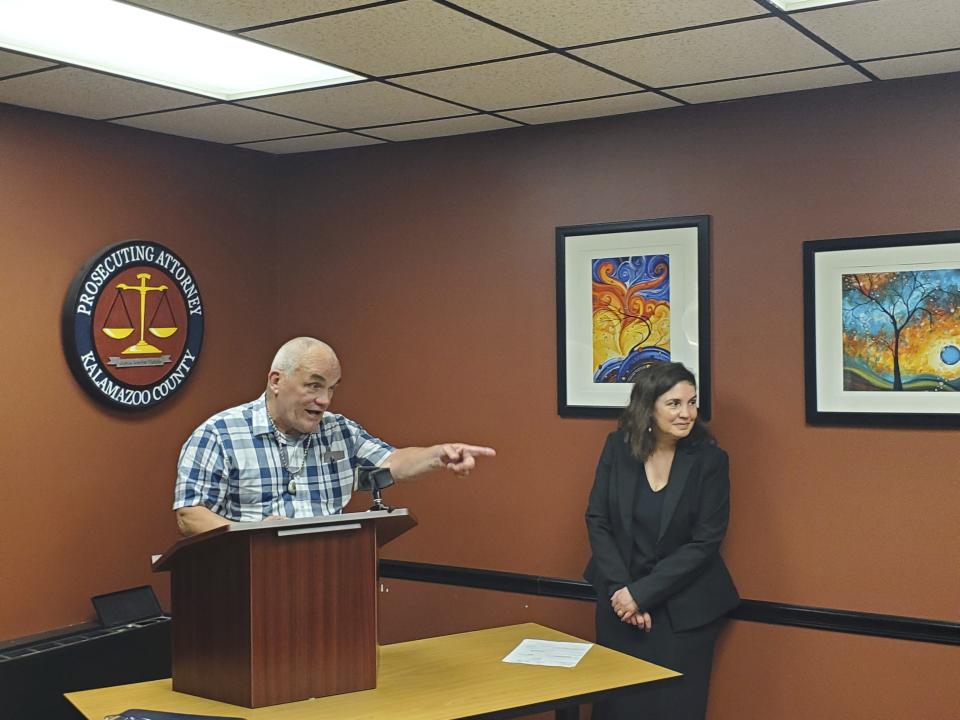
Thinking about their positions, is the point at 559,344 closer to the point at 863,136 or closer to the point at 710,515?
the point at 710,515

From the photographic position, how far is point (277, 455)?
3.27 metres

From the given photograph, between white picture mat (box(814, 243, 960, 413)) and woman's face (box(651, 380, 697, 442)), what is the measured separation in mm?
472

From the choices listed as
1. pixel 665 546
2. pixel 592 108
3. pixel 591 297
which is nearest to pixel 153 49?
pixel 592 108

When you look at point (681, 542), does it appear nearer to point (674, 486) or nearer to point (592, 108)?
point (674, 486)

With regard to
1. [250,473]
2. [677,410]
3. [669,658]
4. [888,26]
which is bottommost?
[669,658]

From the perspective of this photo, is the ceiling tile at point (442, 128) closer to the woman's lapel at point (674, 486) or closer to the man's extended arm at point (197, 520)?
the woman's lapel at point (674, 486)

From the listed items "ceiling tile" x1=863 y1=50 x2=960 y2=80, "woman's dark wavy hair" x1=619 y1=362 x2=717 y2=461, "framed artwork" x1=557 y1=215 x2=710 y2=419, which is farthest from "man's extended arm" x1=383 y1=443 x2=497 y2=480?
"ceiling tile" x1=863 y1=50 x2=960 y2=80

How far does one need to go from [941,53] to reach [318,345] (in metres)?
2.10

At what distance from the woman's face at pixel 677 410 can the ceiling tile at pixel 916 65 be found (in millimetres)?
1208

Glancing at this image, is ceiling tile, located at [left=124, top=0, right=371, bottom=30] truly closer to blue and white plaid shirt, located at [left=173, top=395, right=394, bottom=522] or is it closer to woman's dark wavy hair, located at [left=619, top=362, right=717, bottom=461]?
blue and white plaid shirt, located at [left=173, top=395, right=394, bottom=522]

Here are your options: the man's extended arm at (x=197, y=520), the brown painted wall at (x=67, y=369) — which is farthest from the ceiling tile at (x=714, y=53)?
the brown painted wall at (x=67, y=369)

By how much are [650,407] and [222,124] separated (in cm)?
203

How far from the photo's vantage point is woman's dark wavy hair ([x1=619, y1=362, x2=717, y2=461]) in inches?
153

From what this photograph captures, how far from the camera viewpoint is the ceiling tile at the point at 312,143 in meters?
4.74
